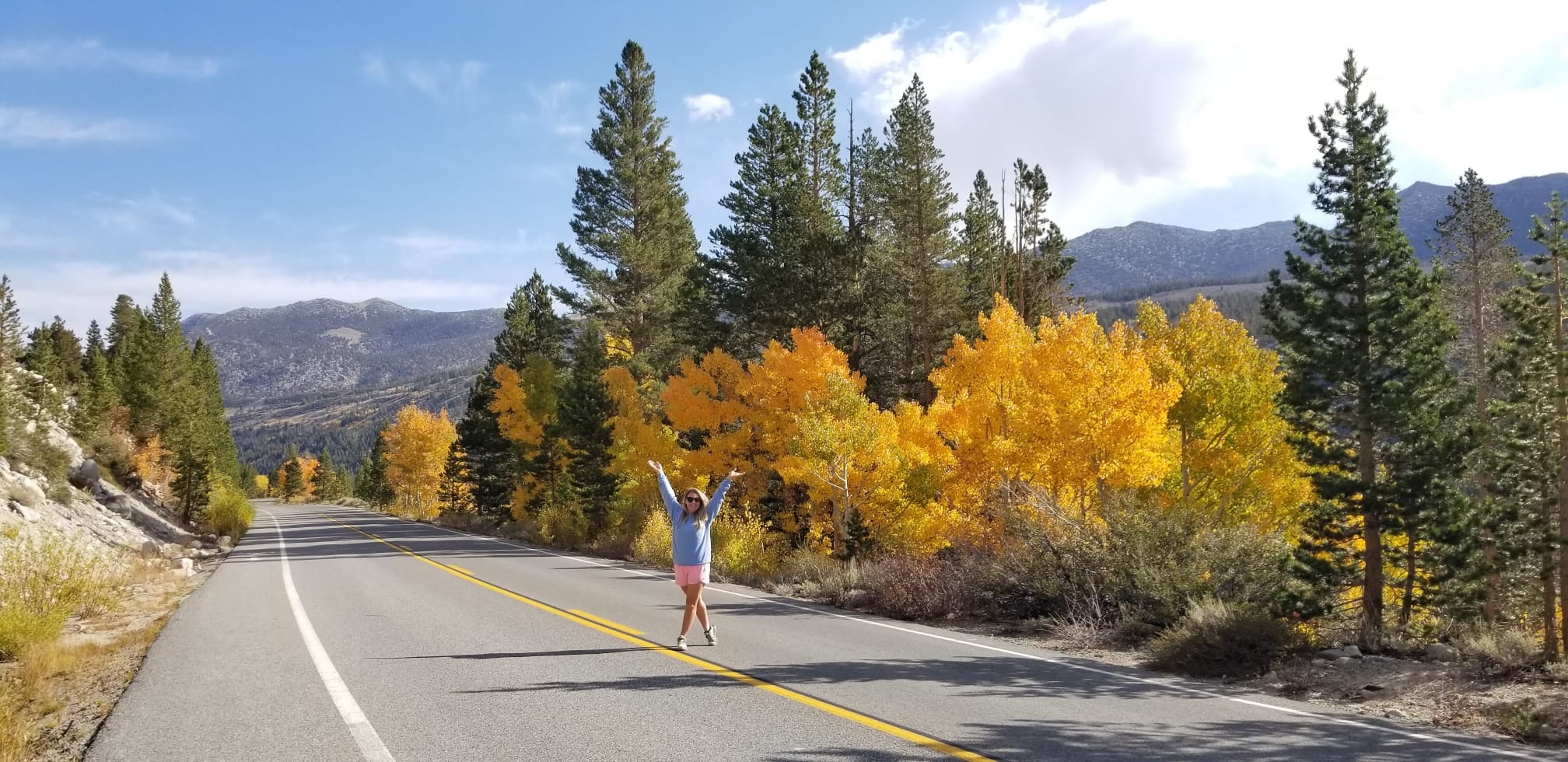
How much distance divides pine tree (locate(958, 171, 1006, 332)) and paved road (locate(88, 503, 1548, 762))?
25443 millimetres

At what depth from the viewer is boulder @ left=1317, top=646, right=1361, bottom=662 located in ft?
27.8

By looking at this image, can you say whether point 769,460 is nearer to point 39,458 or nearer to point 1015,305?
point 1015,305

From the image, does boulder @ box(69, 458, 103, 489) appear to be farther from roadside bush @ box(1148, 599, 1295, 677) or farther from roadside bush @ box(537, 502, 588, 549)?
roadside bush @ box(1148, 599, 1295, 677)

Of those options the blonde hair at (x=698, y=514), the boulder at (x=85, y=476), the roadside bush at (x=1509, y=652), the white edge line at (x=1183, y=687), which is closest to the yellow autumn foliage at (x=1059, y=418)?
the white edge line at (x=1183, y=687)

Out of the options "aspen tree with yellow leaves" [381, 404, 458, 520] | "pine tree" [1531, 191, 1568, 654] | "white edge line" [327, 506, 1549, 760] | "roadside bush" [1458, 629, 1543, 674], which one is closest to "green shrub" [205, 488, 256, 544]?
"aspen tree with yellow leaves" [381, 404, 458, 520]

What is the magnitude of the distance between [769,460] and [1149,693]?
2067 cm

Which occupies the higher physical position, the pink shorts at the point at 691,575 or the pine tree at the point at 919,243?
the pine tree at the point at 919,243

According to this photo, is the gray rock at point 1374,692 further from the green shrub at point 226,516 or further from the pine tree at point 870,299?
the green shrub at point 226,516

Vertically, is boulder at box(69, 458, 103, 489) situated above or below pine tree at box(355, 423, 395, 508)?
above

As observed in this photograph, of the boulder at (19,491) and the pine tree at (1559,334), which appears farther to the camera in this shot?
the boulder at (19,491)

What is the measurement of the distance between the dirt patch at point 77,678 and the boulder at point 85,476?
2428cm

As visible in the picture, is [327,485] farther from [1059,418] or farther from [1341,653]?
[1341,653]

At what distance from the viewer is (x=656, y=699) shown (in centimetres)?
665

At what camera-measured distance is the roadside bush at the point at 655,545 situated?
2131 centimetres
